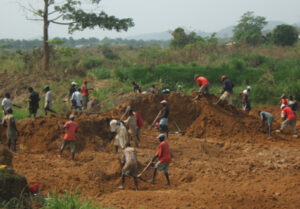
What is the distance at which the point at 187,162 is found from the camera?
12.0m

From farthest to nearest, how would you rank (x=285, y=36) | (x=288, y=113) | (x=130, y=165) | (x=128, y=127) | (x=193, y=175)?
(x=285, y=36) < (x=288, y=113) < (x=128, y=127) < (x=193, y=175) < (x=130, y=165)

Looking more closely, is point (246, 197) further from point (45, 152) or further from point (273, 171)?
point (45, 152)

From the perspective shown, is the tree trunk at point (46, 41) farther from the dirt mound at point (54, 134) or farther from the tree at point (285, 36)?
the tree at point (285, 36)

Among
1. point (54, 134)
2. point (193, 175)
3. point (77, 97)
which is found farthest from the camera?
point (77, 97)

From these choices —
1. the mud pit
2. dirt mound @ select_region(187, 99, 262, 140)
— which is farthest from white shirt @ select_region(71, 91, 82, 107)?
dirt mound @ select_region(187, 99, 262, 140)

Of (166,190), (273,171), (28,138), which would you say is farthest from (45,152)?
(273,171)

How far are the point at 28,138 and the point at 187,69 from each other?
1466 centimetres

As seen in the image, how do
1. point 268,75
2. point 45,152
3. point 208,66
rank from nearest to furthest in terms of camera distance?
1. point 45,152
2. point 268,75
3. point 208,66

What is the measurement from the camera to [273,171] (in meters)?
11.5

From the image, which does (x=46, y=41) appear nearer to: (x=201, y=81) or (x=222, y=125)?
(x=201, y=81)

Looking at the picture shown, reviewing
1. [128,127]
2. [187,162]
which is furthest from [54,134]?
[187,162]

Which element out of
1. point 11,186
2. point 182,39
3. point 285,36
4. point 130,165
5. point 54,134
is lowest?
point 54,134

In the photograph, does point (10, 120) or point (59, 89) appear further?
point (59, 89)

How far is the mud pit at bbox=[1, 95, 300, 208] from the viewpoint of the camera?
870 cm
